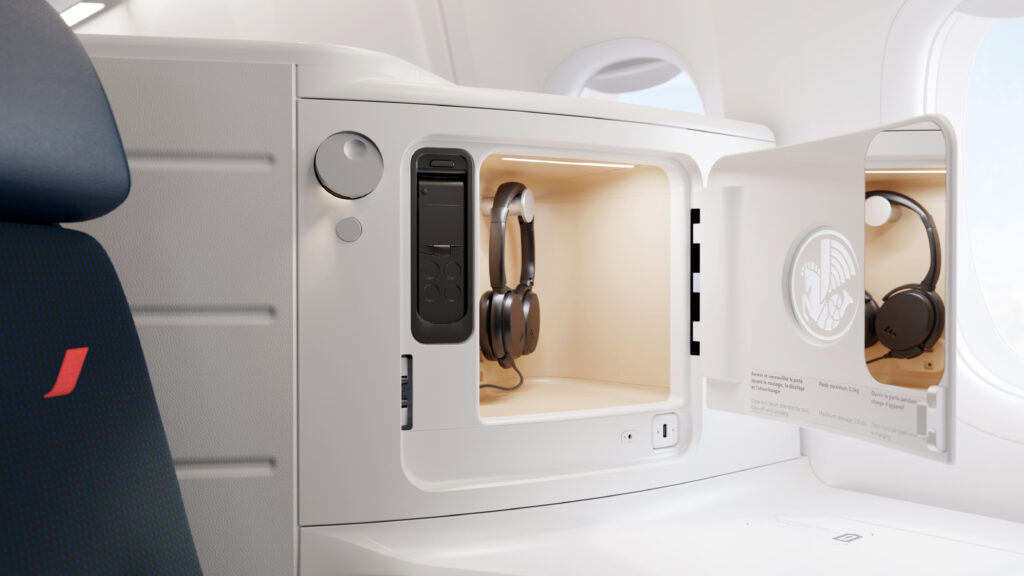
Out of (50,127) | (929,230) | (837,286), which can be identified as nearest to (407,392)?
(50,127)

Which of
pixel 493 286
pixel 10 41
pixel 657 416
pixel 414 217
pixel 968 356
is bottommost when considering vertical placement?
pixel 657 416

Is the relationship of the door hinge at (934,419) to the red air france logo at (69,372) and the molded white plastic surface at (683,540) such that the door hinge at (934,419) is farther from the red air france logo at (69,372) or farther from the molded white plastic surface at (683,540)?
the red air france logo at (69,372)

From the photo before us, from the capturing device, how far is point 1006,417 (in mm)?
1397

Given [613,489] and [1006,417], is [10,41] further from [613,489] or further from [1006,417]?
[1006,417]

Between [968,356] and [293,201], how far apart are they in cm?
145

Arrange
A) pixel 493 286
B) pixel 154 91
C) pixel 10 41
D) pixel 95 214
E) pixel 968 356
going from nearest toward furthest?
pixel 10 41, pixel 95 214, pixel 154 91, pixel 968 356, pixel 493 286

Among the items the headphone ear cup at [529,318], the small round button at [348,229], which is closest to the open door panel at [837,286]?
the headphone ear cup at [529,318]

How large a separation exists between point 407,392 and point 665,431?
1.88ft

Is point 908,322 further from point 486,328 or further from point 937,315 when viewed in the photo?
point 486,328

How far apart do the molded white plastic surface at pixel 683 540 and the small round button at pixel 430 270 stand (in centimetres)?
44

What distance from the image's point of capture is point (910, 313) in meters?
1.27

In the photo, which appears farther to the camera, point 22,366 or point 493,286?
point 493,286

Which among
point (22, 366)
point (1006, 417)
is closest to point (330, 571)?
point (22, 366)

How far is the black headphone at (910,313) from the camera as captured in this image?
4.08 feet
